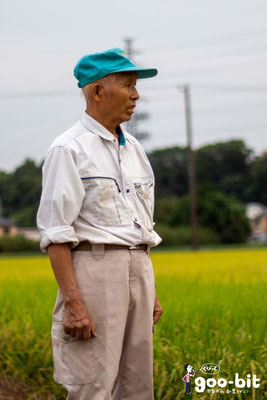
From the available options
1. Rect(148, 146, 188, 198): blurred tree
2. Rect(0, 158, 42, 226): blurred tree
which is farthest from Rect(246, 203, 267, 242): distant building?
Rect(0, 158, 42, 226): blurred tree

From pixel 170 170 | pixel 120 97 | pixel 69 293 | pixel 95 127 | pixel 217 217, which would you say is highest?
pixel 170 170

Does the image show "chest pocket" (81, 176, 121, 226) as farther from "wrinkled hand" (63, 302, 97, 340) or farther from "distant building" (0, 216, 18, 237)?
"distant building" (0, 216, 18, 237)

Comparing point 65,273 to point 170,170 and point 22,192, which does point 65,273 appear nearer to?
point 22,192

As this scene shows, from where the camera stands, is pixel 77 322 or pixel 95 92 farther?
pixel 95 92

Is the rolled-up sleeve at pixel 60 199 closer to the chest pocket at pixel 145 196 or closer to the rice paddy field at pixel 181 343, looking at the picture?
the chest pocket at pixel 145 196

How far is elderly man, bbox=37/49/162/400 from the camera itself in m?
2.38

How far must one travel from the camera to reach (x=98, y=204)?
8.01 feet

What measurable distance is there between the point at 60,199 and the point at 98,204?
0.16m

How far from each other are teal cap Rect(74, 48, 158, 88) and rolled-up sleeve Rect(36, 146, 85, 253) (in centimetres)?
33

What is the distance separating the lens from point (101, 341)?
2.42 metres

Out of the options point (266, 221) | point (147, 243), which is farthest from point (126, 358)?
point (266, 221)

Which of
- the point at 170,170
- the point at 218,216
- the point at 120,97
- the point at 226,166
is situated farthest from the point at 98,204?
the point at 226,166

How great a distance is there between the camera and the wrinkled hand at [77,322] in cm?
235

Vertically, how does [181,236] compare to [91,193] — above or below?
below
